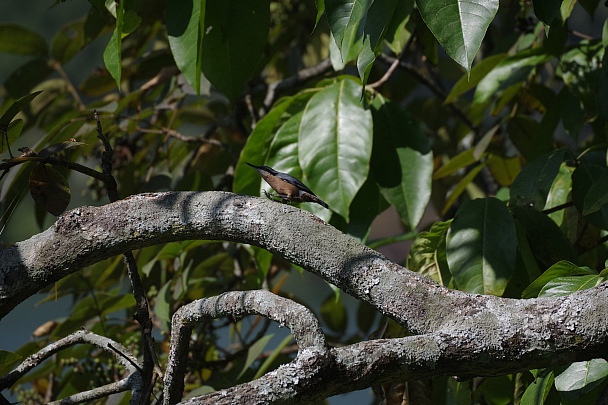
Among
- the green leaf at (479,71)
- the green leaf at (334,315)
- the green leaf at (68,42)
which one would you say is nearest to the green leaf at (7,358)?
the green leaf at (479,71)

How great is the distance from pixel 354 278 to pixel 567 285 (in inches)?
12.4

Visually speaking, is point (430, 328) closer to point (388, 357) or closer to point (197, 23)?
point (388, 357)

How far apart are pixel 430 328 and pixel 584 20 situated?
316 cm

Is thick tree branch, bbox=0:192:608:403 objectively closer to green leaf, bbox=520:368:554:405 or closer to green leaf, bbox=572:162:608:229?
green leaf, bbox=520:368:554:405

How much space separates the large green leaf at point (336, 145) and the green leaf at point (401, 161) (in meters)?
0.11

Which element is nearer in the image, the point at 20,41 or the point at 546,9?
the point at 546,9

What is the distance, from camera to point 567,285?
977mm

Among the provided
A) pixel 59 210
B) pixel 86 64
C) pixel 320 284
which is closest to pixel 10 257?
pixel 59 210

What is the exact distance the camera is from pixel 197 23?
122 centimetres

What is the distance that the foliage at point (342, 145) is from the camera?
39.8 inches

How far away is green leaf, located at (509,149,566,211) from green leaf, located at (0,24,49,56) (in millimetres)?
1479

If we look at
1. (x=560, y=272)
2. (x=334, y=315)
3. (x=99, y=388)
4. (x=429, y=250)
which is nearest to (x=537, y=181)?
(x=429, y=250)

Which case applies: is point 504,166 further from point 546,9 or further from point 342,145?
point 546,9

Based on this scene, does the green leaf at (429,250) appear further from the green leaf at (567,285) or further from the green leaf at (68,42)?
the green leaf at (68,42)
